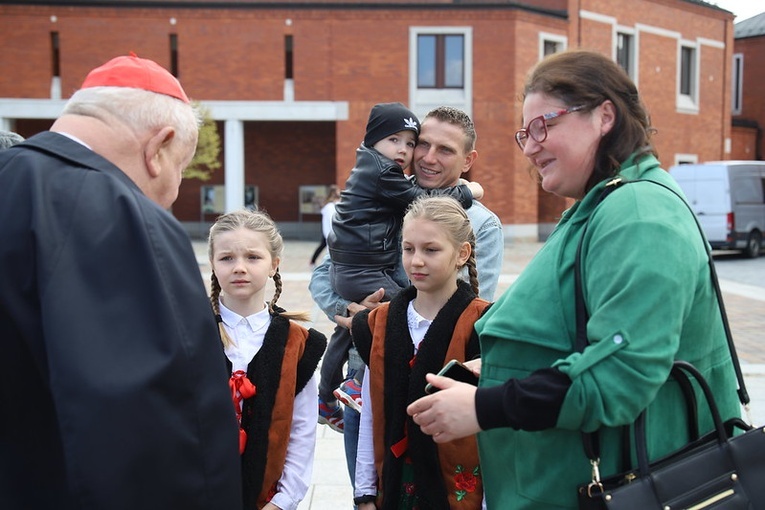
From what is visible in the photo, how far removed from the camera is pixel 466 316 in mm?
2611

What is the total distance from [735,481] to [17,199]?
1.72m

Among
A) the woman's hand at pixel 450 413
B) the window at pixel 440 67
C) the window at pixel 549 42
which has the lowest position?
the woman's hand at pixel 450 413

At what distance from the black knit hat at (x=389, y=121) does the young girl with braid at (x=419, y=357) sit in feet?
1.61

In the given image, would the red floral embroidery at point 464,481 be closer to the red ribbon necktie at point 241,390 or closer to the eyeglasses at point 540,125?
the red ribbon necktie at point 241,390

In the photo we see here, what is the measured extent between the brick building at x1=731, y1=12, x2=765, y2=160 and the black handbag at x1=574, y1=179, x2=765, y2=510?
36.7 m

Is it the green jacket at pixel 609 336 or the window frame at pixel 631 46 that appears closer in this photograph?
the green jacket at pixel 609 336

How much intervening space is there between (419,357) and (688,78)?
3311 cm

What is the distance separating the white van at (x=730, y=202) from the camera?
19.9m

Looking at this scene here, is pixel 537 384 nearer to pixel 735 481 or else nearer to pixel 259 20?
pixel 735 481

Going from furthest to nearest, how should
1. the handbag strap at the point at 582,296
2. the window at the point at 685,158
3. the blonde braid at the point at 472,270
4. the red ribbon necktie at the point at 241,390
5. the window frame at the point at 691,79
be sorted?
1. the window frame at the point at 691,79
2. the window at the point at 685,158
3. the blonde braid at the point at 472,270
4. the red ribbon necktie at the point at 241,390
5. the handbag strap at the point at 582,296

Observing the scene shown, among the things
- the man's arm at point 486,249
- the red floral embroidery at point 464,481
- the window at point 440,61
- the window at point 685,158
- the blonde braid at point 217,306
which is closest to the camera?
the red floral embroidery at point 464,481

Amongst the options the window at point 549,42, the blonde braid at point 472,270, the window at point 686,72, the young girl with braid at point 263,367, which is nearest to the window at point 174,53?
the window at point 549,42

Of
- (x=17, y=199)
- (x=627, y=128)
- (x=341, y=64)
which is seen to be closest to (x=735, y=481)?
(x=627, y=128)

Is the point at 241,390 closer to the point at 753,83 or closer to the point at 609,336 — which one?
the point at 609,336
